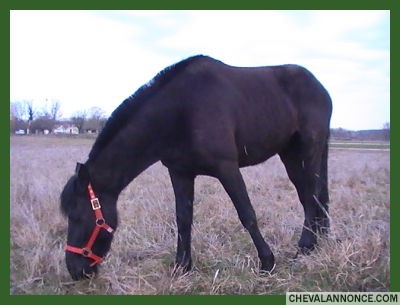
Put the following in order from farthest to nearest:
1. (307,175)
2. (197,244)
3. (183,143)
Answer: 1. (307,175)
2. (197,244)
3. (183,143)

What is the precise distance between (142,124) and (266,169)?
7.07 meters

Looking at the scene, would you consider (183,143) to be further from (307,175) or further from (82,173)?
(307,175)

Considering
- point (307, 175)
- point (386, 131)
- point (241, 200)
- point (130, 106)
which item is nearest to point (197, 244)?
point (241, 200)

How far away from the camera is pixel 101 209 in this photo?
401cm

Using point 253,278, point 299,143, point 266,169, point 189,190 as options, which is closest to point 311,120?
point 299,143

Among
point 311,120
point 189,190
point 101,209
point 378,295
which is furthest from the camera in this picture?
point 311,120

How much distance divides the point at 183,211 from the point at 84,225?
1208 millimetres

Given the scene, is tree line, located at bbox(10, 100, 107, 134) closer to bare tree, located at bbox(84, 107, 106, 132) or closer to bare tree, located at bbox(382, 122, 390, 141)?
bare tree, located at bbox(84, 107, 106, 132)

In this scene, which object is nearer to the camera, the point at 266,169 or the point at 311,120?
the point at 311,120

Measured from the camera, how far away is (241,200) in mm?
4160

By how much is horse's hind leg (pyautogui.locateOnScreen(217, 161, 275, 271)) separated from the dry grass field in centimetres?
18

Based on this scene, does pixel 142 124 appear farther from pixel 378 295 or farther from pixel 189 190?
pixel 378 295

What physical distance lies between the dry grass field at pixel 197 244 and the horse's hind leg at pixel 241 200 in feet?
0.59

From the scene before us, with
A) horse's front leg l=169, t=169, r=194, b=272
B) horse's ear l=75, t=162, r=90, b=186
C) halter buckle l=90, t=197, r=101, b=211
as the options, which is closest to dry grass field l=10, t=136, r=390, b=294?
horse's front leg l=169, t=169, r=194, b=272
